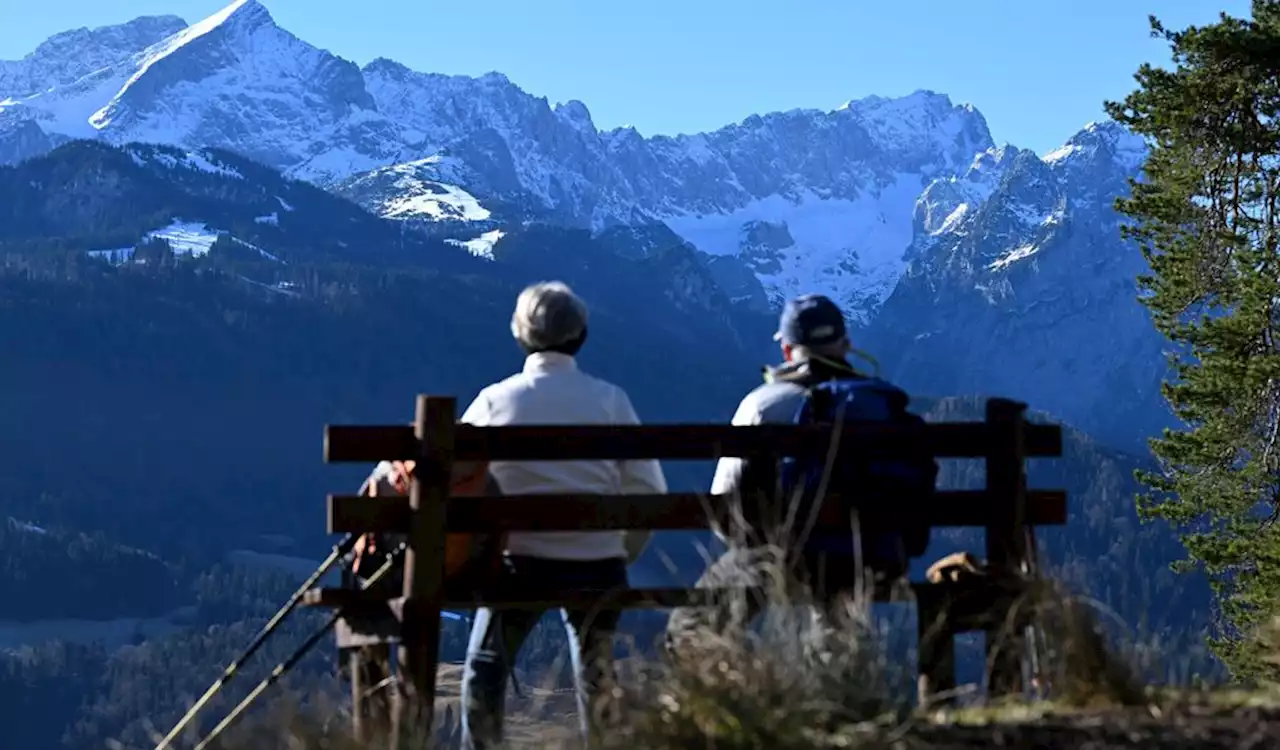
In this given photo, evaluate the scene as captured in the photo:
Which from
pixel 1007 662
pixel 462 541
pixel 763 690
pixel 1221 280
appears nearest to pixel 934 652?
pixel 1007 662

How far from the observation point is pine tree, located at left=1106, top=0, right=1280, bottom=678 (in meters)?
22.7

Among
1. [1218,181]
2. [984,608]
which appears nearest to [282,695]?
[984,608]

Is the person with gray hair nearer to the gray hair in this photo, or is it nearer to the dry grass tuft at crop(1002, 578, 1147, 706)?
the gray hair

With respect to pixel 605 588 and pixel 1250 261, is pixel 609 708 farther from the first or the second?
pixel 1250 261

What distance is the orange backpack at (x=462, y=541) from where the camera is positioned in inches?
235

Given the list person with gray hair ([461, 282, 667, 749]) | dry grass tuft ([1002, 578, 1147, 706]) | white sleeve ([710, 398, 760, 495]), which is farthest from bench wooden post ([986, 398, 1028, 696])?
person with gray hair ([461, 282, 667, 749])

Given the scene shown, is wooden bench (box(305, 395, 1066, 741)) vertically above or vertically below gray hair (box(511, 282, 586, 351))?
below

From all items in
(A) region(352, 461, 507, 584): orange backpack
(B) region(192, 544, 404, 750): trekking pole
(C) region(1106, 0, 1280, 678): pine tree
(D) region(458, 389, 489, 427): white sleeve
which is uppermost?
(C) region(1106, 0, 1280, 678): pine tree

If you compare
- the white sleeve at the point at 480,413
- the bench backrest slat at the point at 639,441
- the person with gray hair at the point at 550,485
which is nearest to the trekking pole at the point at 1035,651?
the bench backrest slat at the point at 639,441

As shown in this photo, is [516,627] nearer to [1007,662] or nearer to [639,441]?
[639,441]

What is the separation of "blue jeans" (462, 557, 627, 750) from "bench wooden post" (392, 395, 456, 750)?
1.24ft

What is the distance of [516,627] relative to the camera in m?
6.30

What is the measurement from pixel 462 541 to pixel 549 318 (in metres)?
0.96

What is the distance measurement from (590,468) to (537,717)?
1405 mm
